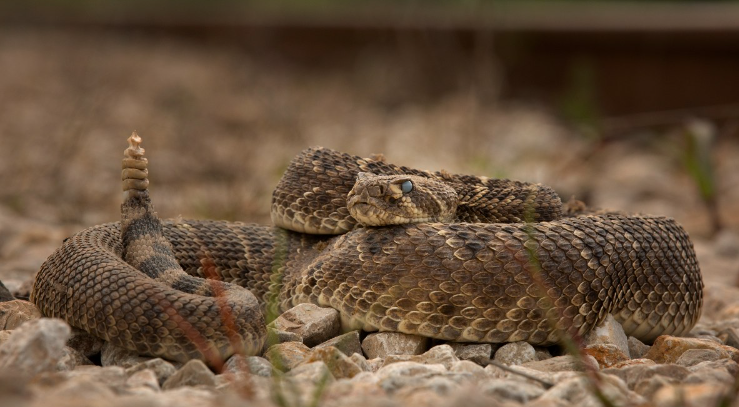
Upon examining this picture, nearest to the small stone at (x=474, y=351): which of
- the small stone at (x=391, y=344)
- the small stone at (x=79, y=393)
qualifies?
the small stone at (x=391, y=344)

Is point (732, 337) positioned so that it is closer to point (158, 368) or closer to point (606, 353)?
point (606, 353)

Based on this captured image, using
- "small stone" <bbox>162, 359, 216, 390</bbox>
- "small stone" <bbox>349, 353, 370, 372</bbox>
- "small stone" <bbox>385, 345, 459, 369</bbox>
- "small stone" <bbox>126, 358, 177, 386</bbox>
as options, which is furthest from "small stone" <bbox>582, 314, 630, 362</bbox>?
"small stone" <bbox>126, 358, 177, 386</bbox>

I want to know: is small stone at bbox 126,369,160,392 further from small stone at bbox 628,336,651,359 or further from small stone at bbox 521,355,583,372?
small stone at bbox 628,336,651,359

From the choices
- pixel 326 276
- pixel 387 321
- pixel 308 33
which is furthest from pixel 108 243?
pixel 308 33

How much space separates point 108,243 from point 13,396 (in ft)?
6.26

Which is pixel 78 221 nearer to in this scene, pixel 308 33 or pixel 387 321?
pixel 387 321

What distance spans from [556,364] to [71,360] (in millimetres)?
2107

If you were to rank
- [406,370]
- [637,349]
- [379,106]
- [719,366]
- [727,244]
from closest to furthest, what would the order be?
[406,370] < [719,366] < [637,349] < [727,244] < [379,106]

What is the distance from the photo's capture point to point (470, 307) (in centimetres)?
418

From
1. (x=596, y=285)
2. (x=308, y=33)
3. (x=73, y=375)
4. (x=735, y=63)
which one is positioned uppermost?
(x=308, y=33)

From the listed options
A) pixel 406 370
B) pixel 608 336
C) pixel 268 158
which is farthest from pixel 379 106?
pixel 406 370

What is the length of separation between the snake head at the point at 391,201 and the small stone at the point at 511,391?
1283 mm

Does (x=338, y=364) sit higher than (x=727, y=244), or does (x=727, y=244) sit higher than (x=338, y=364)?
(x=727, y=244)

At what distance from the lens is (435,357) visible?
388cm
